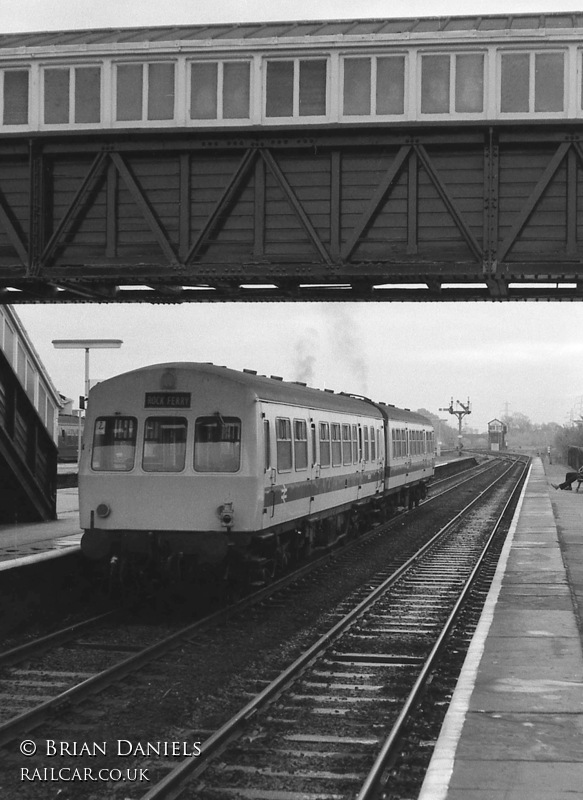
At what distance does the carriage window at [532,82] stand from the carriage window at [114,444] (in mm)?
6275

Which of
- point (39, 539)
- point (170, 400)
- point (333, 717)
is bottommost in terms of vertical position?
point (333, 717)

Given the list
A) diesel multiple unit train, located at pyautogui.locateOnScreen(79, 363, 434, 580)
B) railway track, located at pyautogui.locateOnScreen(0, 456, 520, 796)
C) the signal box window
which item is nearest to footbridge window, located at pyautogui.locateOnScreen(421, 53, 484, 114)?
diesel multiple unit train, located at pyautogui.locateOnScreen(79, 363, 434, 580)

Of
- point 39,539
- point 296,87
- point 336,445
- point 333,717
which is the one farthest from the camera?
point 336,445

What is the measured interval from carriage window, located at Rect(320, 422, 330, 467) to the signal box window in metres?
4.37

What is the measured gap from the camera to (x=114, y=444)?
42.3 feet

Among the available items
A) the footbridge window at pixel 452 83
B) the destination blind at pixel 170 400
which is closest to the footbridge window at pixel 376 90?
the footbridge window at pixel 452 83

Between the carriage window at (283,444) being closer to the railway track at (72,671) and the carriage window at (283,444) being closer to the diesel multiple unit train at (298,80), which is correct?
the railway track at (72,671)

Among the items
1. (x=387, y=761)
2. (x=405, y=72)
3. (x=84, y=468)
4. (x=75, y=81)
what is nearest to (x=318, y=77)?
(x=405, y=72)

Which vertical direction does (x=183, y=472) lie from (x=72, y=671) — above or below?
above

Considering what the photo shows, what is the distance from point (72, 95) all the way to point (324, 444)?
6858 millimetres

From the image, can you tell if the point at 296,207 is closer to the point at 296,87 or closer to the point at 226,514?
the point at 296,87

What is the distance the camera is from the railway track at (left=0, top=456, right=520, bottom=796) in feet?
26.6

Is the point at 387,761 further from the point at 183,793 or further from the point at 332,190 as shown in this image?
the point at 332,190

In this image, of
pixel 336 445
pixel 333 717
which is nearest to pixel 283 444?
pixel 336 445
